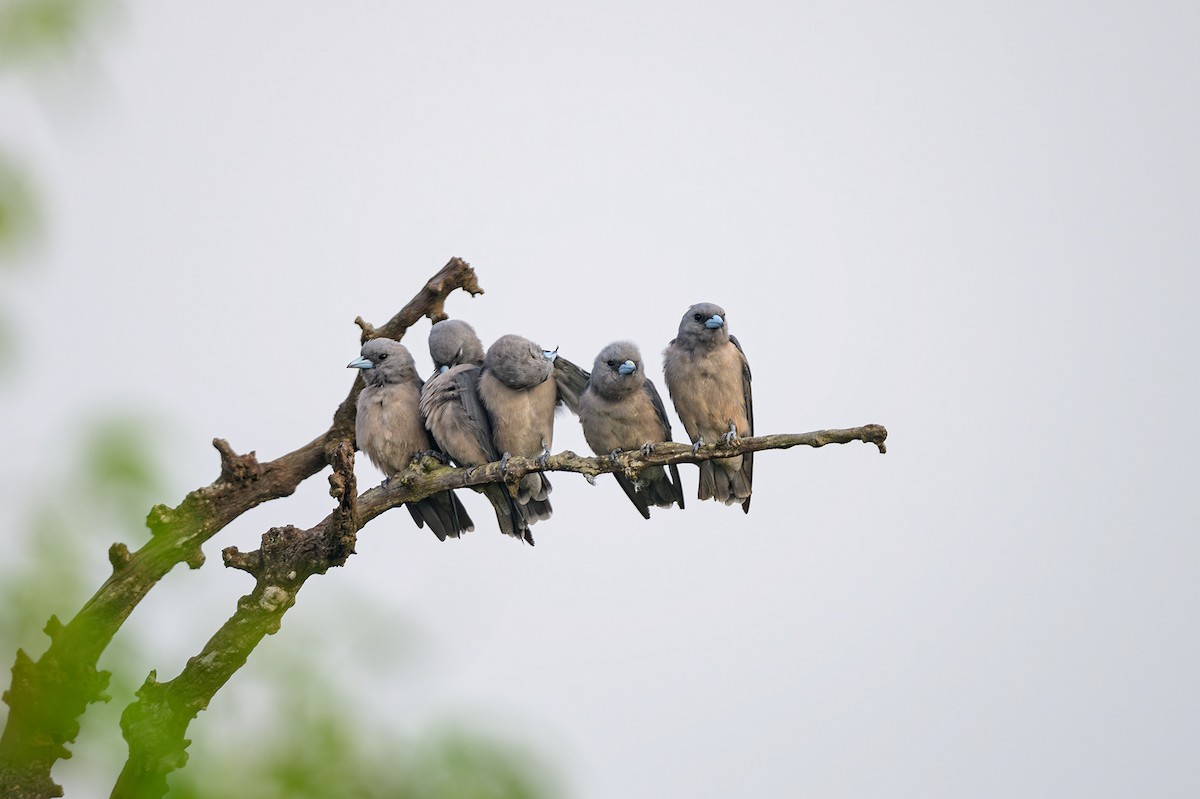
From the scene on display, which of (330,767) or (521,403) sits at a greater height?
(521,403)

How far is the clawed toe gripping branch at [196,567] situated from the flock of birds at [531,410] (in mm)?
614

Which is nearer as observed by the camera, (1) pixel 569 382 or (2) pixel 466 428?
(2) pixel 466 428

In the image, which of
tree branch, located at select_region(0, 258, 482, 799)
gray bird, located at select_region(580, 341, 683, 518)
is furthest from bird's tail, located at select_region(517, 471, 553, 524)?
tree branch, located at select_region(0, 258, 482, 799)

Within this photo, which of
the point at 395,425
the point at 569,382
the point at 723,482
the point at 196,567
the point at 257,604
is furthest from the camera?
the point at 569,382

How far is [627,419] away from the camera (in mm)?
9172

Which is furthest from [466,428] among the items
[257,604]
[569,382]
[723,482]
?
[257,604]

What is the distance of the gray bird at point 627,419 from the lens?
9.06m

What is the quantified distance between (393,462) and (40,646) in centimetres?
562

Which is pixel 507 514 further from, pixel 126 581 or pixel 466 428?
pixel 126 581

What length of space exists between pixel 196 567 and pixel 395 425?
237 centimetres

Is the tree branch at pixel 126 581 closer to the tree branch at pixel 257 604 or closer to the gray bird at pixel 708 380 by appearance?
the tree branch at pixel 257 604

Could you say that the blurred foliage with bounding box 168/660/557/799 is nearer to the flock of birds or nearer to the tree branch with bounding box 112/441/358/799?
the tree branch with bounding box 112/441/358/799

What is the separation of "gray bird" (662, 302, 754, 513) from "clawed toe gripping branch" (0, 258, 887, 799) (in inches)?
53.6

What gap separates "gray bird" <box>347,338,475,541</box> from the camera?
948cm
